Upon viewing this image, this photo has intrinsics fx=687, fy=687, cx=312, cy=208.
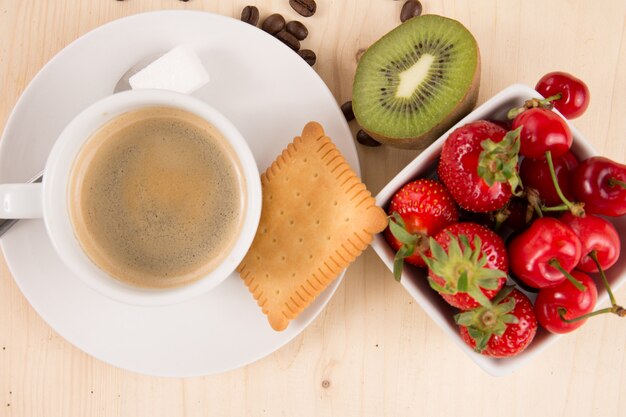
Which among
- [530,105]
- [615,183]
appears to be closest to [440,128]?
[530,105]

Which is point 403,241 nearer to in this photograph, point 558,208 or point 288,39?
point 558,208

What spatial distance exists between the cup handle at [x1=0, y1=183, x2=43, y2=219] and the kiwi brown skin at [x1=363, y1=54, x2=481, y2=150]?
47cm

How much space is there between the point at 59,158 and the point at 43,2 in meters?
0.33

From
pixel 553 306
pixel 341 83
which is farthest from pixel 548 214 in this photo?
pixel 341 83

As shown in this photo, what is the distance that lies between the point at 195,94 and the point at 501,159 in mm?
468

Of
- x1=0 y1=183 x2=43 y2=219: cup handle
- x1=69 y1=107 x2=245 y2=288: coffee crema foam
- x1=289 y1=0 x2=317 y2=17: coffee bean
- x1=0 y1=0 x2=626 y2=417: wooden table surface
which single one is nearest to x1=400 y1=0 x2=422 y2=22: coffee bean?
x1=0 y1=0 x2=626 y2=417: wooden table surface

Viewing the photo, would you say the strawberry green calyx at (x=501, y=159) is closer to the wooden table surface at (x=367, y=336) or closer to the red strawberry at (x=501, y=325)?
the red strawberry at (x=501, y=325)

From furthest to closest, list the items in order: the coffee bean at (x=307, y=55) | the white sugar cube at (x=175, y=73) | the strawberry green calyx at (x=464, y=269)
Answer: the coffee bean at (x=307, y=55), the white sugar cube at (x=175, y=73), the strawberry green calyx at (x=464, y=269)

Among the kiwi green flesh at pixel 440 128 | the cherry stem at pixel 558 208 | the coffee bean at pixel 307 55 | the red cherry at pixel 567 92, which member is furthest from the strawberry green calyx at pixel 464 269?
the coffee bean at pixel 307 55

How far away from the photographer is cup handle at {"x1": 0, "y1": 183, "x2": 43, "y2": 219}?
2.77 ft

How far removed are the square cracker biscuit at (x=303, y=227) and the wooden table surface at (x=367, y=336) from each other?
0.16m

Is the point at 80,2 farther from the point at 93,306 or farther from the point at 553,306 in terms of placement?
the point at 553,306

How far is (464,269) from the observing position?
0.78 metres

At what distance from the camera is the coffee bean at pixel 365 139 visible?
1.08 m
